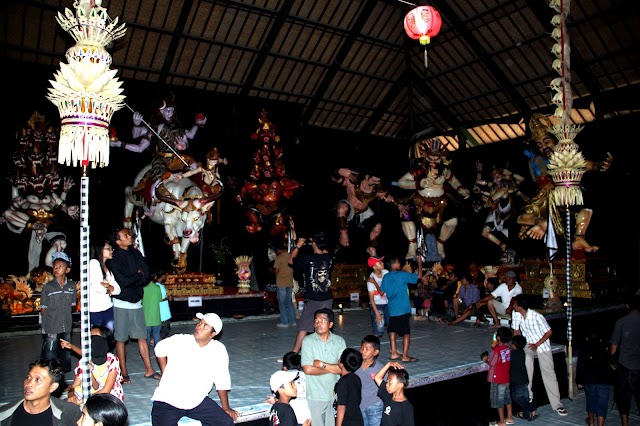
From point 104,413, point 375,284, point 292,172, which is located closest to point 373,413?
point 375,284

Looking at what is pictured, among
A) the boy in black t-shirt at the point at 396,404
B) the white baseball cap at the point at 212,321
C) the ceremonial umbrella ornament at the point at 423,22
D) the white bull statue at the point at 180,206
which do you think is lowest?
the boy in black t-shirt at the point at 396,404

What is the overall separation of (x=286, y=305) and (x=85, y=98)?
5.89 m

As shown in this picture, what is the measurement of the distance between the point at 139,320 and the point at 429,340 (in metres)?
4.23

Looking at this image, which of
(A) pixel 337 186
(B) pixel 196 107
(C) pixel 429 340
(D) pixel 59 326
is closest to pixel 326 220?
(A) pixel 337 186

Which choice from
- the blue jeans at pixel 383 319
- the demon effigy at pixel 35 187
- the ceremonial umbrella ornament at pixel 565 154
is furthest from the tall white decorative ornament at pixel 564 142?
the demon effigy at pixel 35 187

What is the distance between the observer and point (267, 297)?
11.7 m

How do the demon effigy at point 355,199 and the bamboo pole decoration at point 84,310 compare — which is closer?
the bamboo pole decoration at point 84,310

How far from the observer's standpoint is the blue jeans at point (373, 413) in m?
4.40

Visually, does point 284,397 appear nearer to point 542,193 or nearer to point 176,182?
point 176,182

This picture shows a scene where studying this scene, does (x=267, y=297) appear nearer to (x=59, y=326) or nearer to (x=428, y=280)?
(x=428, y=280)

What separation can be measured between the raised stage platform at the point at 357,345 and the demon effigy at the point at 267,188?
3927 millimetres

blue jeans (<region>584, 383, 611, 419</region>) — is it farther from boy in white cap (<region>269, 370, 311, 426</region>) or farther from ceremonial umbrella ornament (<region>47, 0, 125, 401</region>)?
ceremonial umbrella ornament (<region>47, 0, 125, 401</region>)

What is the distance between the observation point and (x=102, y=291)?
5.05 m

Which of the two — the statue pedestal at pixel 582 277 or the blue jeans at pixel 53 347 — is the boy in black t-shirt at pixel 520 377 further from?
the statue pedestal at pixel 582 277
